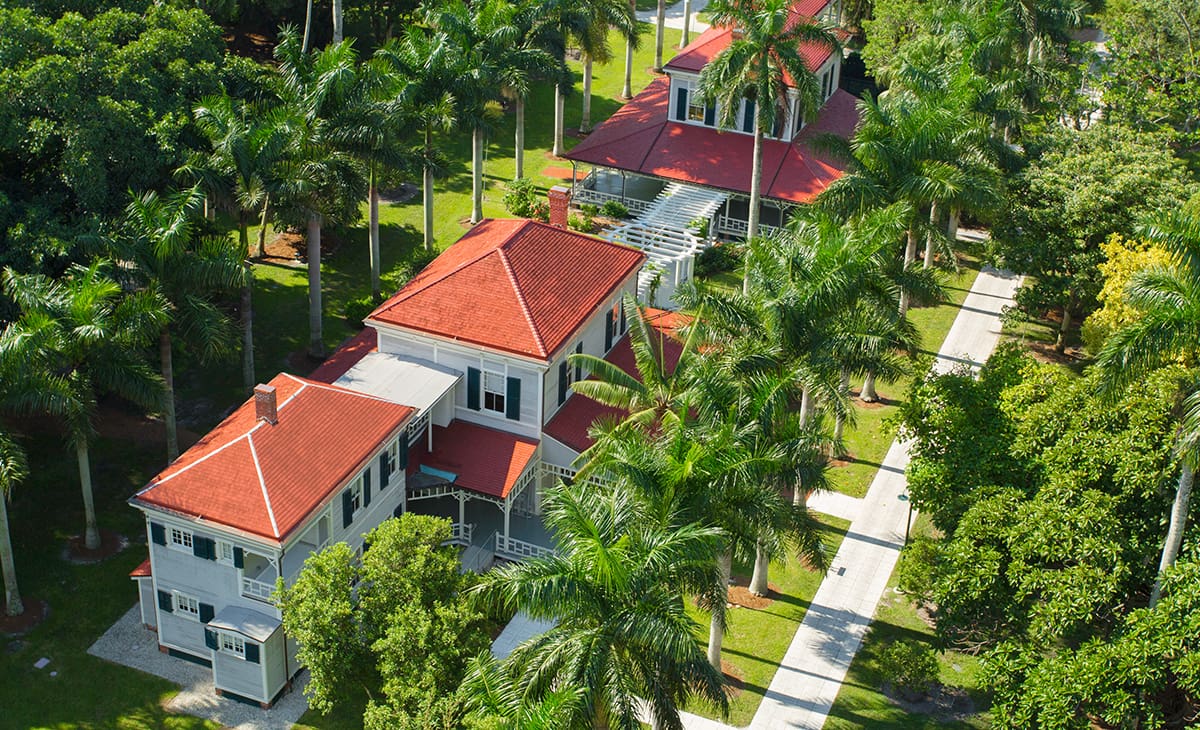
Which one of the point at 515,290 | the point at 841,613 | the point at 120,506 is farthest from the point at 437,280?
the point at 841,613

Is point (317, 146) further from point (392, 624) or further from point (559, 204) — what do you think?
point (392, 624)

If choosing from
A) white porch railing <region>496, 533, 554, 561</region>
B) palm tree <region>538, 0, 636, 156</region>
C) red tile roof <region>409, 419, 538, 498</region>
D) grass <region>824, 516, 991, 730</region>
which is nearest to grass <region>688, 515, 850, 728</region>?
grass <region>824, 516, 991, 730</region>

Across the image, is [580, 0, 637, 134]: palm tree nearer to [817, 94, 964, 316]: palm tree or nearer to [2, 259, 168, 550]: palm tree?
[817, 94, 964, 316]: palm tree

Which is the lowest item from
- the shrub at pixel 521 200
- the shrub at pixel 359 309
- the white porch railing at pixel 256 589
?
the white porch railing at pixel 256 589

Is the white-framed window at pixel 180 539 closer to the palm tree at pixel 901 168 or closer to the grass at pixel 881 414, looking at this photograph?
the grass at pixel 881 414

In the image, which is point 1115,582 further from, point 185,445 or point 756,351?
point 185,445

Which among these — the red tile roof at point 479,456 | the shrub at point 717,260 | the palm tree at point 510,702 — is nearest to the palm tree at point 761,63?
the shrub at point 717,260
